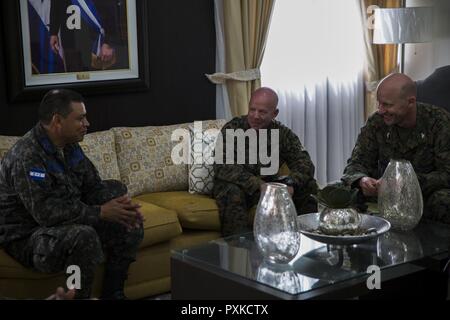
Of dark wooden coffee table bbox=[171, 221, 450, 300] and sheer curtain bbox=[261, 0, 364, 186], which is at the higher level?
sheer curtain bbox=[261, 0, 364, 186]

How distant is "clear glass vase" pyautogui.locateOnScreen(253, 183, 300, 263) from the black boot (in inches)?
40.0

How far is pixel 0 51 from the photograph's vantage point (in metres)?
4.06

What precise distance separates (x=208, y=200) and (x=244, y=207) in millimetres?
226

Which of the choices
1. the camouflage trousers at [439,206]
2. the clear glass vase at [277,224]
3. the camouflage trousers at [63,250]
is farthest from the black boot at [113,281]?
the camouflage trousers at [439,206]

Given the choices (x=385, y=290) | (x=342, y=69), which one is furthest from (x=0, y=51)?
(x=342, y=69)

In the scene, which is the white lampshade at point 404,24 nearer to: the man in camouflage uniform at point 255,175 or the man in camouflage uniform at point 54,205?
the man in camouflage uniform at point 255,175

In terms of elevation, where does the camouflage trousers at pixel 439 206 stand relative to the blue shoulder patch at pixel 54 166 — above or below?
below

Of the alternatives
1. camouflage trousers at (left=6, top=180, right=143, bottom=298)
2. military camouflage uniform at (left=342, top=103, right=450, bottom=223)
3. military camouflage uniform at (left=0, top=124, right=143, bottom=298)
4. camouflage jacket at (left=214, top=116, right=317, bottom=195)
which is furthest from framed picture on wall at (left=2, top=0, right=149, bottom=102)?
military camouflage uniform at (left=342, top=103, right=450, bottom=223)

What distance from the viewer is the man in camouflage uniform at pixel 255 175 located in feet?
13.1

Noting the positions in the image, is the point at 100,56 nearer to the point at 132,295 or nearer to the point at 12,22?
the point at 12,22

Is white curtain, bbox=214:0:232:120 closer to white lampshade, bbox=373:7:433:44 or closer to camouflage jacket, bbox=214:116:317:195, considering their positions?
camouflage jacket, bbox=214:116:317:195

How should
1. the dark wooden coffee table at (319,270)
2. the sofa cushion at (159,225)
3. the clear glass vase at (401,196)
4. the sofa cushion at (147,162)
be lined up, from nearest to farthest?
the dark wooden coffee table at (319,270)
the clear glass vase at (401,196)
the sofa cushion at (159,225)
the sofa cushion at (147,162)

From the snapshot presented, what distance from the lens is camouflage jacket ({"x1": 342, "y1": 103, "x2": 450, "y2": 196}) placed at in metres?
3.80

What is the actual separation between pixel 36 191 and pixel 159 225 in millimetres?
761
